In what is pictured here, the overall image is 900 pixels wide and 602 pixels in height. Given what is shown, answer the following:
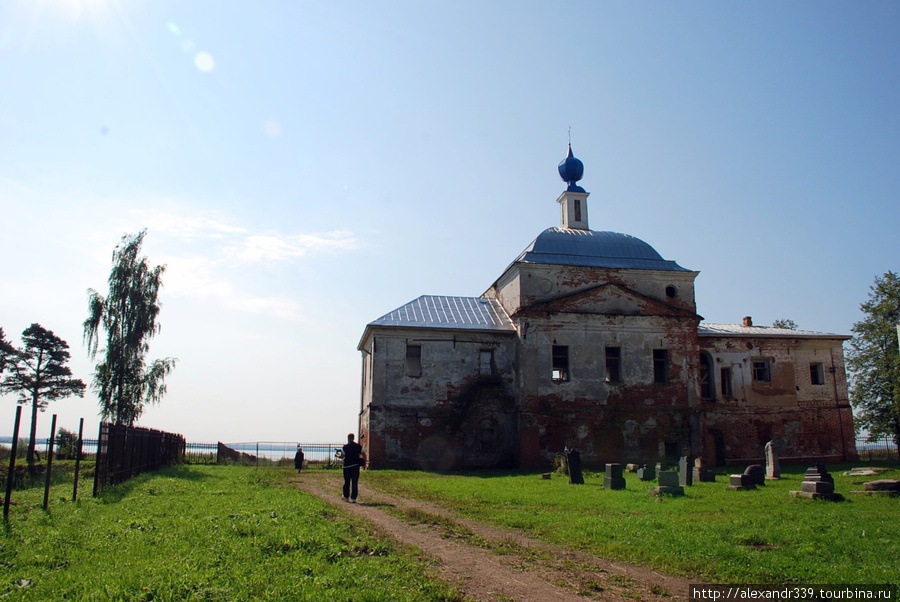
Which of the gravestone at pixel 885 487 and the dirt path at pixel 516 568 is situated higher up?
the gravestone at pixel 885 487

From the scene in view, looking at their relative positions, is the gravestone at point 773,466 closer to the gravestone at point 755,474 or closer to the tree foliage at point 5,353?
the gravestone at point 755,474

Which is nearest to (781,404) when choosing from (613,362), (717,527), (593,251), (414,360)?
(613,362)

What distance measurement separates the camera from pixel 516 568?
7223 mm

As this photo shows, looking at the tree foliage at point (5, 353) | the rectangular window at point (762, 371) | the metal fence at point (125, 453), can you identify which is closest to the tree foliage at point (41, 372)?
the tree foliage at point (5, 353)

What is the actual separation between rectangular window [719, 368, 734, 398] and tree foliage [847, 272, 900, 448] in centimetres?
1263

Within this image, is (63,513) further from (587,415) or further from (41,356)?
(41,356)

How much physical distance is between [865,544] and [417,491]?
417 inches

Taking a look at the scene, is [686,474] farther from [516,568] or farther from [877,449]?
[877,449]

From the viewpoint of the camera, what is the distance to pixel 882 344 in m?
37.5

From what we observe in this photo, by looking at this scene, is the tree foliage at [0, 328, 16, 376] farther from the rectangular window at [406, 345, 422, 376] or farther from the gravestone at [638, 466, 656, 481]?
the gravestone at [638, 466, 656, 481]

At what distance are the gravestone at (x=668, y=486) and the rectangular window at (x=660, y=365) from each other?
14238 millimetres

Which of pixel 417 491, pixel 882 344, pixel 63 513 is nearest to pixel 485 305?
pixel 417 491

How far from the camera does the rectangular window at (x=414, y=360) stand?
26.9 metres

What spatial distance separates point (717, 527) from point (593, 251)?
21.1 m
